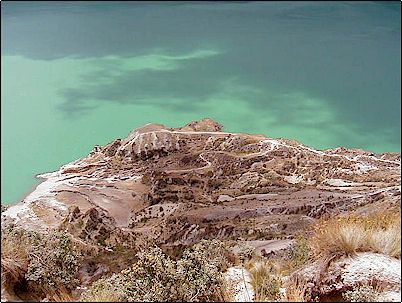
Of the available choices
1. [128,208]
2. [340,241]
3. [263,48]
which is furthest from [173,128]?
[340,241]

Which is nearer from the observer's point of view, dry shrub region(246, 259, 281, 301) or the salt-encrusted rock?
dry shrub region(246, 259, 281, 301)

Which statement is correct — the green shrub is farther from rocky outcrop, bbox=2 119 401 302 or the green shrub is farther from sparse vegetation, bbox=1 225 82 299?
rocky outcrop, bbox=2 119 401 302

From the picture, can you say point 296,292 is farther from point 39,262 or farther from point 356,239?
point 39,262

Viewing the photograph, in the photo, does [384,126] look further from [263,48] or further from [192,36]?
[192,36]

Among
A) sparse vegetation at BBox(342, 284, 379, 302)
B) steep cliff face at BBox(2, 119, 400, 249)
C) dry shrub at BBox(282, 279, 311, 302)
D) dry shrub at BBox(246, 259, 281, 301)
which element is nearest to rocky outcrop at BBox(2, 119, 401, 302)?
steep cliff face at BBox(2, 119, 400, 249)

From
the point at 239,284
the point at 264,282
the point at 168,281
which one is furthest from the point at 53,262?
the point at 264,282

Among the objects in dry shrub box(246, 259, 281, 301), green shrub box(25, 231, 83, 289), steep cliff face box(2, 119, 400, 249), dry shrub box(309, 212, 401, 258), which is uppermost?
dry shrub box(309, 212, 401, 258)

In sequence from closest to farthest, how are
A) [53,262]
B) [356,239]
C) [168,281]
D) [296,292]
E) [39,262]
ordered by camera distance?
[296,292] → [356,239] → [168,281] → [39,262] → [53,262]
